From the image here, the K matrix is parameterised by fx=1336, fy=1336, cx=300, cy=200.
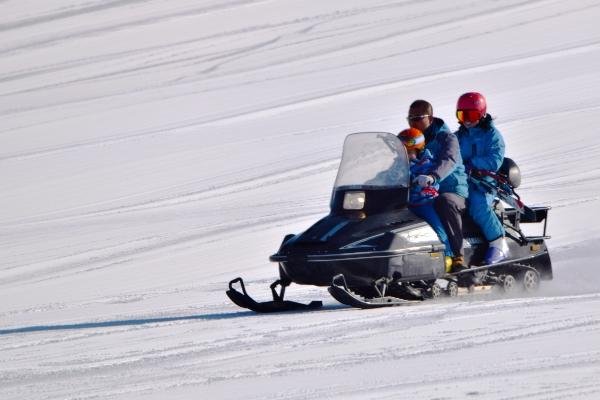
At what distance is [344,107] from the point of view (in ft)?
64.8

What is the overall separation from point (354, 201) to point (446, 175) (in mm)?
687

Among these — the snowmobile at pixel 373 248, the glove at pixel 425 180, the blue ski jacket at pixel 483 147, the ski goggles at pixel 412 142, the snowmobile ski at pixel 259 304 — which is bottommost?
the snowmobile ski at pixel 259 304

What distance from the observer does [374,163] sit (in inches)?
371

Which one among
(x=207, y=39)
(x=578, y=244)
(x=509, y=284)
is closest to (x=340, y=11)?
(x=207, y=39)

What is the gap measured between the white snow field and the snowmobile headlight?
32.3 inches

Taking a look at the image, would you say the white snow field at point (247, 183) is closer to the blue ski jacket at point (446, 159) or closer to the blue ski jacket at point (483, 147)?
the blue ski jacket at point (446, 159)

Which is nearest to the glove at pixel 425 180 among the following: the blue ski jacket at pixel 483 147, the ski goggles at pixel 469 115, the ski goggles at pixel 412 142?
the ski goggles at pixel 412 142

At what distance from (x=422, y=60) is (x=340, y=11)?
4017mm

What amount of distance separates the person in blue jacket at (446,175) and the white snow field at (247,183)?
0.52 m

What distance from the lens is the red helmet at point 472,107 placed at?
10305 millimetres

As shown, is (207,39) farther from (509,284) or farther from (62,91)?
(509,284)

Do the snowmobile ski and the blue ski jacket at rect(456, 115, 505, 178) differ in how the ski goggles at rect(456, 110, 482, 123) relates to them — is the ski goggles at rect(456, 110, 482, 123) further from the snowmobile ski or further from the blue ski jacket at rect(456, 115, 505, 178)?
the snowmobile ski

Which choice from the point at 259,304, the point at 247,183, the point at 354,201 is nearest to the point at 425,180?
the point at 354,201

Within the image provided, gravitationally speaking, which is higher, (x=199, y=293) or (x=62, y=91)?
(x=62, y=91)
